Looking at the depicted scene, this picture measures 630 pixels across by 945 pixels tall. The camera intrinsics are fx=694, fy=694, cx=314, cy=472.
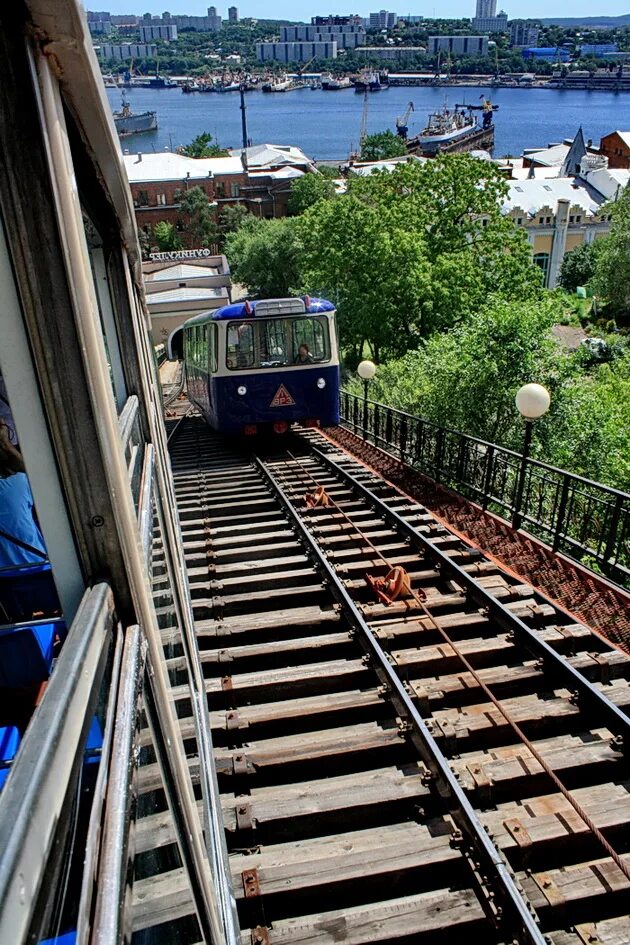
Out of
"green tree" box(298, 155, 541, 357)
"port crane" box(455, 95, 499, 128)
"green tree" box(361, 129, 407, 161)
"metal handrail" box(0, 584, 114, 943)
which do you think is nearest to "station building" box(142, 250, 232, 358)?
"green tree" box(298, 155, 541, 357)

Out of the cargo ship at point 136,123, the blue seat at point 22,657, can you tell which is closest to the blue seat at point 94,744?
the blue seat at point 22,657

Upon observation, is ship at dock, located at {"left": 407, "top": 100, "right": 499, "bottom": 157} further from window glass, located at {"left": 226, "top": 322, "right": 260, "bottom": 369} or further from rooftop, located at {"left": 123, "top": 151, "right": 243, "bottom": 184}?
window glass, located at {"left": 226, "top": 322, "right": 260, "bottom": 369}

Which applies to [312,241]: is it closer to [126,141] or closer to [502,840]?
[502,840]

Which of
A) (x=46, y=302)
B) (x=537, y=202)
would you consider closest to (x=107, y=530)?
(x=46, y=302)

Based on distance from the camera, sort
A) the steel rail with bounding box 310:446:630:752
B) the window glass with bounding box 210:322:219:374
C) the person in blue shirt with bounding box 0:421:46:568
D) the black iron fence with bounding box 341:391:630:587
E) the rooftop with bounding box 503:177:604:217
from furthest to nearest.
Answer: the rooftop with bounding box 503:177:604:217, the window glass with bounding box 210:322:219:374, the black iron fence with bounding box 341:391:630:587, the steel rail with bounding box 310:446:630:752, the person in blue shirt with bounding box 0:421:46:568

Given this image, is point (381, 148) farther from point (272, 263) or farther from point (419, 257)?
point (419, 257)

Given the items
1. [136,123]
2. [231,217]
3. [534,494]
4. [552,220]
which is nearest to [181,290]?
[231,217]

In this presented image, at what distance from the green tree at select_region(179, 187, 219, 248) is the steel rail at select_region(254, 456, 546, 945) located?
206 feet

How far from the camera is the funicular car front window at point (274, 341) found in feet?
37.0

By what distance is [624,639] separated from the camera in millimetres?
5844

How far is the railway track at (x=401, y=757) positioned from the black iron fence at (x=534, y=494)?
1336 mm

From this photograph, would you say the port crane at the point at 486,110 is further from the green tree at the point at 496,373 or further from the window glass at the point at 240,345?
the window glass at the point at 240,345

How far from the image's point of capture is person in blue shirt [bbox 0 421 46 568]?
10.0ft

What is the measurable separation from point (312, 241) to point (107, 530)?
34.2 meters
